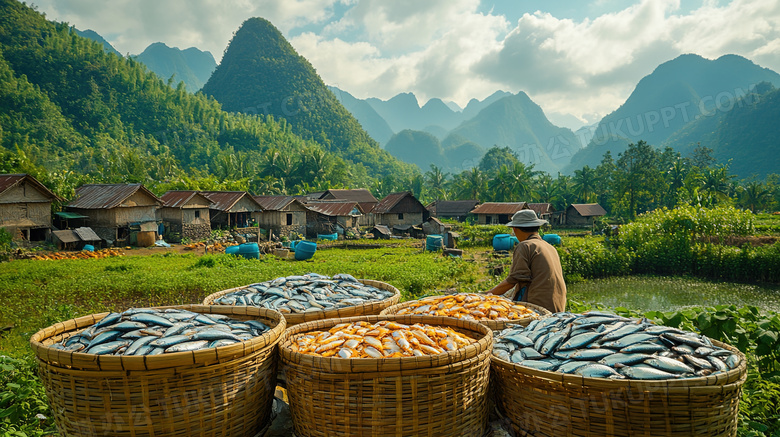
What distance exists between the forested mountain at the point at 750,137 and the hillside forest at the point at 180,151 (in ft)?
11.8

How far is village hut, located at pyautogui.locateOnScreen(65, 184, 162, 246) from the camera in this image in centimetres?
2409

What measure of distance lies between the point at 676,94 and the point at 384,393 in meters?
161

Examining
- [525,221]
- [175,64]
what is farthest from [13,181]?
[175,64]

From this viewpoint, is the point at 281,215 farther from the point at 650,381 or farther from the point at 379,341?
the point at 650,381

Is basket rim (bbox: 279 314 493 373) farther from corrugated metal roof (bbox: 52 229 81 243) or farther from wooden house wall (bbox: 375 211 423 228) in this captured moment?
wooden house wall (bbox: 375 211 423 228)

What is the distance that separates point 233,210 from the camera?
95.8ft

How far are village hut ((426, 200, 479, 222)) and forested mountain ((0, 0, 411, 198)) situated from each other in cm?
1473

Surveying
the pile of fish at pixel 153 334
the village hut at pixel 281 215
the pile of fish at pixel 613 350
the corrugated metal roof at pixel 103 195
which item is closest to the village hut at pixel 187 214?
the corrugated metal roof at pixel 103 195

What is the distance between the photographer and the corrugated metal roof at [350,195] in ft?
142

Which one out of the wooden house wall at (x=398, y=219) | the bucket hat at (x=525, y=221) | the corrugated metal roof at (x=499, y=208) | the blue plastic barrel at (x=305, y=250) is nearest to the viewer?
the bucket hat at (x=525, y=221)

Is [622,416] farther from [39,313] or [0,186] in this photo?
[0,186]

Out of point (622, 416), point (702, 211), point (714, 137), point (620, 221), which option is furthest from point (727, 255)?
point (714, 137)

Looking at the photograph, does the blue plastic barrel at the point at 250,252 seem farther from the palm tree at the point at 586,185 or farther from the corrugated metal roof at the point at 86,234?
the palm tree at the point at 586,185

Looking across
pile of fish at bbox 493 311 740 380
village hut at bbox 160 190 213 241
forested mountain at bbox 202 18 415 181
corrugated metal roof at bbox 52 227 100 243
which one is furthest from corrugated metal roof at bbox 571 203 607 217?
pile of fish at bbox 493 311 740 380
